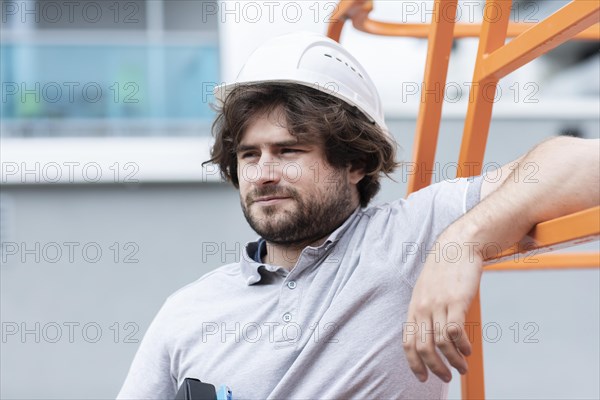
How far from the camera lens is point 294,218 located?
1.50 meters

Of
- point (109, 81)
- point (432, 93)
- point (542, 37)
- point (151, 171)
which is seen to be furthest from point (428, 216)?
point (109, 81)

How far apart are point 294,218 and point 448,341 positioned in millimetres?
531

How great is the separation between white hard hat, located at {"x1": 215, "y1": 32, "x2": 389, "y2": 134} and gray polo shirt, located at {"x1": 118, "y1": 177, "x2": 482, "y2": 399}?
0.24 meters

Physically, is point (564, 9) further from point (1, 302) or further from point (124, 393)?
point (1, 302)

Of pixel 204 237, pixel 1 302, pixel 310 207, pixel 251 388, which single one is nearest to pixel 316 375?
pixel 251 388

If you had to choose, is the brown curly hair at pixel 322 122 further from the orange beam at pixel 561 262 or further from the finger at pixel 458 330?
the finger at pixel 458 330

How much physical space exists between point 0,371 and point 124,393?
7.99 ft

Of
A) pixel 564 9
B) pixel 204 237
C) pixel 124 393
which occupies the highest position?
pixel 564 9

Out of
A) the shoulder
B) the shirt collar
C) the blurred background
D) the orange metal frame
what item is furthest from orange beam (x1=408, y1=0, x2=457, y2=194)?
the blurred background

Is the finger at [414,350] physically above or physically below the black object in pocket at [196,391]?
above

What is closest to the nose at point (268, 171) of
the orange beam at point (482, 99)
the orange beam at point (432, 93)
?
the orange beam at point (432, 93)

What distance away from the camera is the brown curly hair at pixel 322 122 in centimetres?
156

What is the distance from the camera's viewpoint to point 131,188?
3781 mm

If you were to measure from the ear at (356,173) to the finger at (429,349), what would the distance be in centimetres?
62
